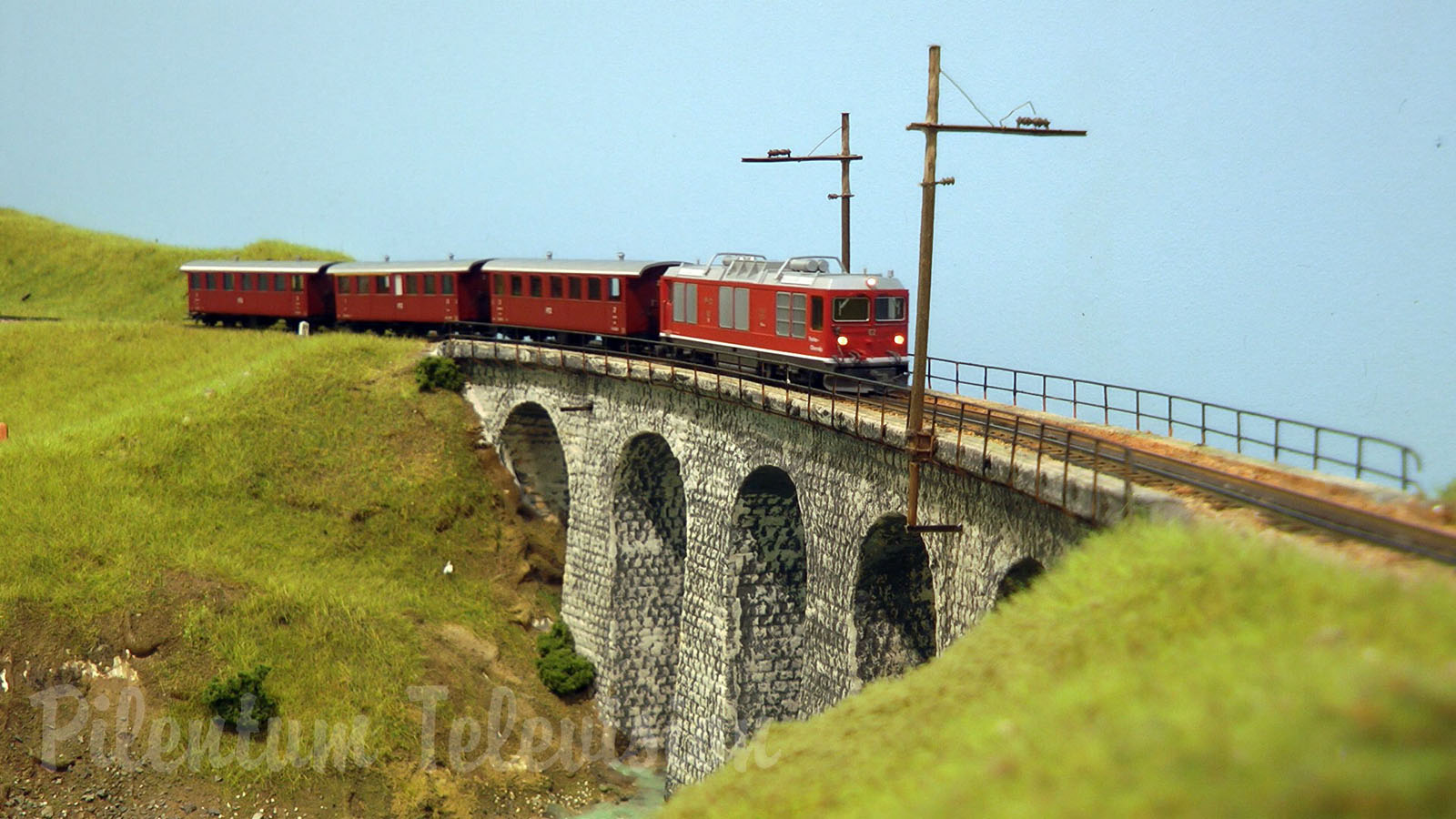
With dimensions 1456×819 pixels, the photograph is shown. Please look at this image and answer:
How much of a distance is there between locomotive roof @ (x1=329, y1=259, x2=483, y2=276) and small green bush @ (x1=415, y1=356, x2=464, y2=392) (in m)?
3.32

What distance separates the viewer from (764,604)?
93.2 feet

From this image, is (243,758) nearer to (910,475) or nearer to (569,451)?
(569,451)

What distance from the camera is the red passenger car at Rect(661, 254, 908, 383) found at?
26.7 m

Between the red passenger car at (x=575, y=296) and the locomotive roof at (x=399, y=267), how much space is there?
79 centimetres

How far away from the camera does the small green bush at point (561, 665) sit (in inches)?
1353

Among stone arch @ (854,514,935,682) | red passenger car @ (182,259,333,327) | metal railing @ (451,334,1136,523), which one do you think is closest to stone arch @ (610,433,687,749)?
metal railing @ (451,334,1136,523)

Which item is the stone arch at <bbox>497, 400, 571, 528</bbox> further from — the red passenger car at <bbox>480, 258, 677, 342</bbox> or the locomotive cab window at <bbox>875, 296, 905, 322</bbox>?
the locomotive cab window at <bbox>875, 296, 905, 322</bbox>

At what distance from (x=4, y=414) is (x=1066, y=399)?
3532 centimetres

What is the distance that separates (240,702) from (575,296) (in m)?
15.4

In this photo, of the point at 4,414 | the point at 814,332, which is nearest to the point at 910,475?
the point at 814,332

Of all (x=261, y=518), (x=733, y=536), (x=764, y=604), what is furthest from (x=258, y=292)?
(x=764, y=604)

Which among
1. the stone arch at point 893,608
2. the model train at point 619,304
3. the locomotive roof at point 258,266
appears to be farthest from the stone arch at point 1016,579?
the locomotive roof at point 258,266

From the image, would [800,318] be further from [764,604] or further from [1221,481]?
[1221,481]

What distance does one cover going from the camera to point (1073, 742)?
29.0 ft
